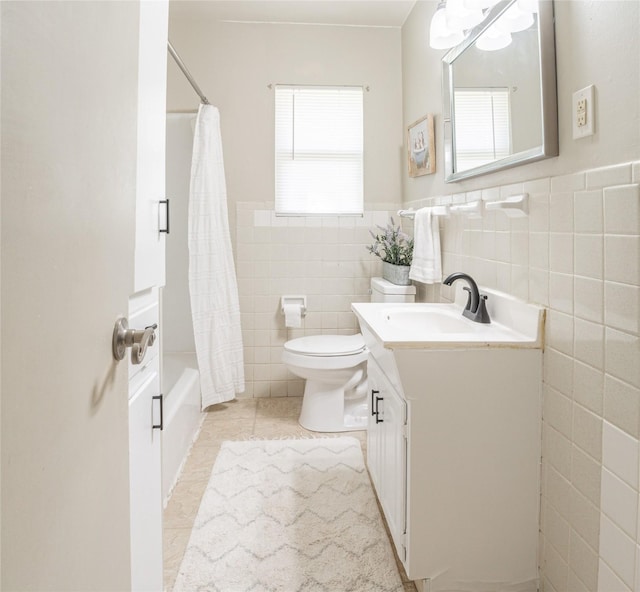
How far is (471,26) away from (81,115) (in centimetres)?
158

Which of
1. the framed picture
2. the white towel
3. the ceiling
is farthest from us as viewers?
the ceiling

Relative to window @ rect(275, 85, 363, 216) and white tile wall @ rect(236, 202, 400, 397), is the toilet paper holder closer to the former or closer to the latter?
white tile wall @ rect(236, 202, 400, 397)

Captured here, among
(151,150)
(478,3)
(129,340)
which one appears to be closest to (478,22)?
(478,3)

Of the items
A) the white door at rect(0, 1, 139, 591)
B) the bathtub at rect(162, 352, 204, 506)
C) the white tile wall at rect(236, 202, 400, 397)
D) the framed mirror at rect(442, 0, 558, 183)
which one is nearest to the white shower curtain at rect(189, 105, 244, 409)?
the bathtub at rect(162, 352, 204, 506)

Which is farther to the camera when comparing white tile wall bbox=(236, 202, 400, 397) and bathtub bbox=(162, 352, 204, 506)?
white tile wall bbox=(236, 202, 400, 397)

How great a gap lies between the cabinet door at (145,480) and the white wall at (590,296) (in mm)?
1122

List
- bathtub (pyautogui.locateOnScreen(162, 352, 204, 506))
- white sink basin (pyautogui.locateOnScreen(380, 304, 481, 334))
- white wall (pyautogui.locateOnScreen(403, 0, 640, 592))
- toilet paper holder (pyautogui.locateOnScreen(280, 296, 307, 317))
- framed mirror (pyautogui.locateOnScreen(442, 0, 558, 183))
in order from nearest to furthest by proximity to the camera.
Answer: white wall (pyautogui.locateOnScreen(403, 0, 640, 592)), framed mirror (pyautogui.locateOnScreen(442, 0, 558, 183)), white sink basin (pyautogui.locateOnScreen(380, 304, 481, 334)), bathtub (pyautogui.locateOnScreen(162, 352, 204, 506)), toilet paper holder (pyautogui.locateOnScreen(280, 296, 307, 317))

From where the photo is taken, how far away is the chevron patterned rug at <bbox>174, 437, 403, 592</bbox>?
61.8 inches

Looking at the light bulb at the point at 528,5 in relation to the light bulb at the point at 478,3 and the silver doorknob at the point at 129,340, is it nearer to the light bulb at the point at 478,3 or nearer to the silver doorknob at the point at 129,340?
the light bulb at the point at 478,3

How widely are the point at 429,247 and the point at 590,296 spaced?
118cm

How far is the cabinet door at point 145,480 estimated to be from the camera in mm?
1140

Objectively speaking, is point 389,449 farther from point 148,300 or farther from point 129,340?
point 129,340

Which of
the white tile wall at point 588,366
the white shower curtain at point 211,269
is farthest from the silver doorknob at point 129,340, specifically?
the white shower curtain at point 211,269

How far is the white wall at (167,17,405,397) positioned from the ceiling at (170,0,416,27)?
0.18 feet
